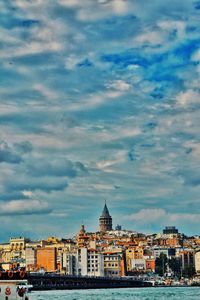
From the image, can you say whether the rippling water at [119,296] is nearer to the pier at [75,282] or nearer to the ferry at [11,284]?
the pier at [75,282]

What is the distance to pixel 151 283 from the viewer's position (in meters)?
177

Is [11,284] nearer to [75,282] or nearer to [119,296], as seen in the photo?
[119,296]

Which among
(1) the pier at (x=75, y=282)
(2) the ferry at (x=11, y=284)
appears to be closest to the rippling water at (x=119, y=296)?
(1) the pier at (x=75, y=282)

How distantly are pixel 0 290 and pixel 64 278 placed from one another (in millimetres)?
107300

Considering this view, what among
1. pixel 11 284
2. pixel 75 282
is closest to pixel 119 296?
pixel 75 282

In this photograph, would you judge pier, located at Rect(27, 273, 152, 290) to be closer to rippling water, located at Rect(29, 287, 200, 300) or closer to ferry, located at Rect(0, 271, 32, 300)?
rippling water, located at Rect(29, 287, 200, 300)

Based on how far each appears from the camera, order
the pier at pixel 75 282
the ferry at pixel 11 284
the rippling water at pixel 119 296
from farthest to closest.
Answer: the pier at pixel 75 282, the rippling water at pixel 119 296, the ferry at pixel 11 284

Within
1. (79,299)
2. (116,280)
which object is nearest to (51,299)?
(79,299)

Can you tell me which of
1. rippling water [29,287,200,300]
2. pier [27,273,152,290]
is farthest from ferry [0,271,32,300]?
pier [27,273,152,290]

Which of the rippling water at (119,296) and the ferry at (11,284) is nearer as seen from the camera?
the ferry at (11,284)

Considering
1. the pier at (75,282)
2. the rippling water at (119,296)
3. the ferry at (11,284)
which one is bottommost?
the ferry at (11,284)

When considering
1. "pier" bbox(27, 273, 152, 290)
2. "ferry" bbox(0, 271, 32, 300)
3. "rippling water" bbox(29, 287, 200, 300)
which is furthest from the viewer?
"pier" bbox(27, 273, 152, 290)

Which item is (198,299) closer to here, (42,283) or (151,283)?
(42,283)

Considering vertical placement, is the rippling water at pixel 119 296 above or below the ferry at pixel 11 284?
above
